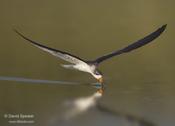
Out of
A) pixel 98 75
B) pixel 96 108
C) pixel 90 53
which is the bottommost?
pixel 96 108

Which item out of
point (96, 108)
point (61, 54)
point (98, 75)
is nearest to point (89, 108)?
point (96, 108)

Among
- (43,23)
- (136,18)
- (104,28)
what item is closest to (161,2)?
(136,18)

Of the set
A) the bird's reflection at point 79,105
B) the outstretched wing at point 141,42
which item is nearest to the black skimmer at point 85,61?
the outstretched wing at point 141,42

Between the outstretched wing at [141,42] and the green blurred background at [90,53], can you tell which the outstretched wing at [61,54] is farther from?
the outstretched wing at [141,42]

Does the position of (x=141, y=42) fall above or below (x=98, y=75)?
above

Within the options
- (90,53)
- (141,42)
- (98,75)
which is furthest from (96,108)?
(141,42)

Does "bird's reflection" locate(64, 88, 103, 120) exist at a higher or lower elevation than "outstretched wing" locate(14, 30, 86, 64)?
lower

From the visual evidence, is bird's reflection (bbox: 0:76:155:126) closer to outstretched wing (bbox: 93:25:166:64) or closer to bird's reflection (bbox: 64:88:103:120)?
bird's reflection (bbox: 64:88:103:120)

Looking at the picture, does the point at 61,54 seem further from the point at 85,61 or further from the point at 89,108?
the point at 89,108

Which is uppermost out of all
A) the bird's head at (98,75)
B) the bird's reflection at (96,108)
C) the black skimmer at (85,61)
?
the black skimmer at (85,61)

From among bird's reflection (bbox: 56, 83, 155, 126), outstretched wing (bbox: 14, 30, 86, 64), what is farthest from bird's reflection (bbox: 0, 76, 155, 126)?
outstretched wing (bbox: 14, 30, 86, 64)
